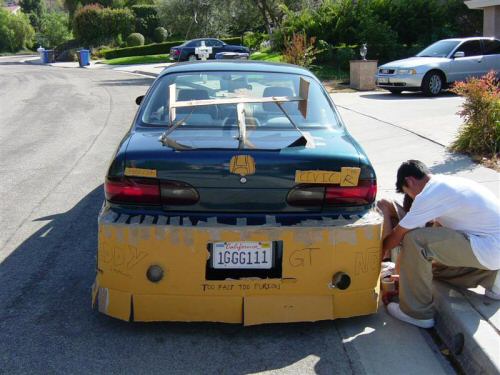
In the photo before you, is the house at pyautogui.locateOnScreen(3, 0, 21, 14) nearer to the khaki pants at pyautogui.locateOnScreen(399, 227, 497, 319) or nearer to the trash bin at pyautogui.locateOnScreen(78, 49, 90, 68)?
the trash bin at pyautogui.locateOnScreen(78, 49, 90, 68)

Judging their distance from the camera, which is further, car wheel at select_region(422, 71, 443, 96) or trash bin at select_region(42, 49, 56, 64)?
trash bin at select_region(42, 49, 56, 64)

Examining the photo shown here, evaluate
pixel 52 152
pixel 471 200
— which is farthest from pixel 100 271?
pixel 52 152

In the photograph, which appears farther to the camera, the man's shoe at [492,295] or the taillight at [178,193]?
the man's shoe at [492,295]

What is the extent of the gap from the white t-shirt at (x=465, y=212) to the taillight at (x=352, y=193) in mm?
279

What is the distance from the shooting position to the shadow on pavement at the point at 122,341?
3.59 m

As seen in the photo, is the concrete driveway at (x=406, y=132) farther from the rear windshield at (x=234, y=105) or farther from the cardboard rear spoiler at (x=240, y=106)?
the cardboard rear spoiler at (x=240, y=106)

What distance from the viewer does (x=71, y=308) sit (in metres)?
4.35

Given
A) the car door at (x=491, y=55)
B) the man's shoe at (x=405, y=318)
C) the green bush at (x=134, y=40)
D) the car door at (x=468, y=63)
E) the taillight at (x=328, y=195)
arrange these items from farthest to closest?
1. the green bush at (x=134, y=40)
2. the car door at (x=491, y=55)
3. the car door at (x=468, y=63)
4. the man's shoe at (x=405, y=318)
5. the taillight at (x=328, y=195)

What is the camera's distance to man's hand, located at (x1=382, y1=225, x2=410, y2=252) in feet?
13.1

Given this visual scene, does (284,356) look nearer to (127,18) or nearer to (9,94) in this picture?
(9,94)

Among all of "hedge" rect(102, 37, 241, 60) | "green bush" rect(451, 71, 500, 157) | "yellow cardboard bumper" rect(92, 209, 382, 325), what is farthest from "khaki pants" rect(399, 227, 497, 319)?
"hedge" rect(102, 37, 241, 60)

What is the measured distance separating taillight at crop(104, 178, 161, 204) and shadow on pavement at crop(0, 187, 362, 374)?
2.87 feet

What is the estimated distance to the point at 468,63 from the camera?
17.4 metres

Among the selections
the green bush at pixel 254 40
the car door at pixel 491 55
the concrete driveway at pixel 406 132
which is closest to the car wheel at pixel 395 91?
the concrete driveway at pixel 406 132
